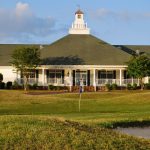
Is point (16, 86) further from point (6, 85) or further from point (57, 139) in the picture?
point (57, 139)

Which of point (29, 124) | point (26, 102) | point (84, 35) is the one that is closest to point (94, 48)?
point (84, 35)

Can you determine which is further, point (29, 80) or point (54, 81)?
point (54, 81)

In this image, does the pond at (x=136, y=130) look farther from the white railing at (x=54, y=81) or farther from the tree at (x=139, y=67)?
the white railing at (x=54, y=81)

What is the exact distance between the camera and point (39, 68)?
68312mm

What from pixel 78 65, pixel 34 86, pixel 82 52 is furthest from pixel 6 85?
pixel 82 52

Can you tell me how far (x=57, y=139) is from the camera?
13039 millimetres

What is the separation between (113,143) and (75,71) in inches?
2244

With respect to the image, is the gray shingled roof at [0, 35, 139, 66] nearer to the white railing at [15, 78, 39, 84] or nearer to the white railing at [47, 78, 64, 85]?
the white railing at [47, 78, 64, 85]

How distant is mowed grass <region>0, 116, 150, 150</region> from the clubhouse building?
5170cm

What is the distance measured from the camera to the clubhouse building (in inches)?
2667

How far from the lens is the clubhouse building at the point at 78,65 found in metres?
67.8

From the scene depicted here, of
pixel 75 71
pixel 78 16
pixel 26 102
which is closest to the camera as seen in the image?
pixel 26 102

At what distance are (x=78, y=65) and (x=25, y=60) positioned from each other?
6.99 meters

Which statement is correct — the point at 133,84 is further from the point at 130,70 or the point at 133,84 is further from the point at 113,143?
the point at 113,143
